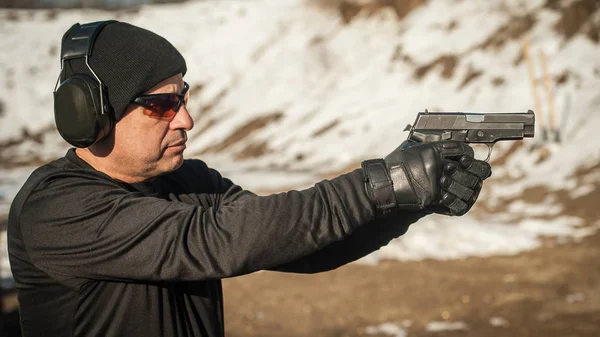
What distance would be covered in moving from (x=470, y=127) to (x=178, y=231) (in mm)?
1150

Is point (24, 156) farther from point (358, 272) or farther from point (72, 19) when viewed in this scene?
point (358, 272)

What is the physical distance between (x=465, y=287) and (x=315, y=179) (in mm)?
9923

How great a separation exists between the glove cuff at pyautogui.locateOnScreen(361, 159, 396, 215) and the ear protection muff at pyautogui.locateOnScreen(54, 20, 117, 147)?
0.84 meters

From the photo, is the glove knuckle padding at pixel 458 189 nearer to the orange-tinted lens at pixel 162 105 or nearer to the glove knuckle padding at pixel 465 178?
the glove knuckle padding at pixel 465 178

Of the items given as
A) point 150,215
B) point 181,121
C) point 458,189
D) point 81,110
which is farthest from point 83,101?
point 458,189

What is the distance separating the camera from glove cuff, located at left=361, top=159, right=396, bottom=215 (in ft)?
6.30

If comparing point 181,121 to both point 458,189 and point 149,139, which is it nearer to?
point 149,139

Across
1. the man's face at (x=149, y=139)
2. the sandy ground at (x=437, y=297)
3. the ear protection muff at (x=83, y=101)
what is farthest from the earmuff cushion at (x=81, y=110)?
the sandy ground at (x=437, y=297)

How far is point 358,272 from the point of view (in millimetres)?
8914

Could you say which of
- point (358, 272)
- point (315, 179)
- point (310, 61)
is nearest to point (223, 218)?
point (358, 272)

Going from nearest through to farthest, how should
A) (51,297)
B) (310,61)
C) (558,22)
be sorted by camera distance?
(51,297), (558,22), (310,61)

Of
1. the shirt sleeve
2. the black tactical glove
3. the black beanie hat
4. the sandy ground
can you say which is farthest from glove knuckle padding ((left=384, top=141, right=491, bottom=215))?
the sandy ground

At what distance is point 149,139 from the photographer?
2117mm

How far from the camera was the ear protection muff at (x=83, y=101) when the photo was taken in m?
1.99
